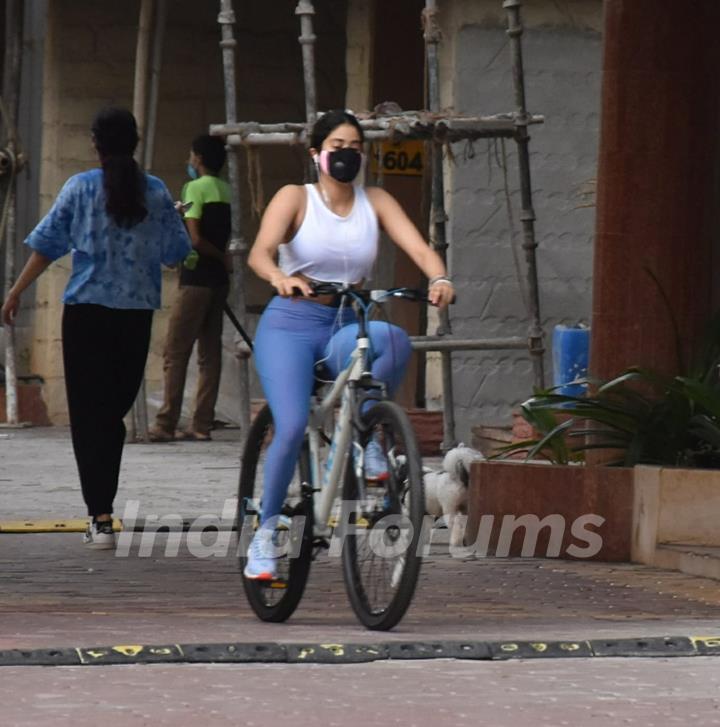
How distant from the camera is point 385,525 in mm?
7070

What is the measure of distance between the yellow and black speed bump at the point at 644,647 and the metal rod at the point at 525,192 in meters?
5.91

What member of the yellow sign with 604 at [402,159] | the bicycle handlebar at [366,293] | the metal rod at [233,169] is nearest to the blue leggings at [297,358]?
the bicycle handlebar at [366,293]

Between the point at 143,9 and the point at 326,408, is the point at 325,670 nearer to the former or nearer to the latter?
the point at 326,408

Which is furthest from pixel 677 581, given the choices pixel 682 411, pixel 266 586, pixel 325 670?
pixel 325 670

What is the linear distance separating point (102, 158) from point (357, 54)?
5825mm

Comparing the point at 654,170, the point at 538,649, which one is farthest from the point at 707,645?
the point at 654,170

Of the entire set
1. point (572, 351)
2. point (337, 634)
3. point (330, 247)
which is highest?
point (330, 247)

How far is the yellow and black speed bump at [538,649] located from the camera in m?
6.72

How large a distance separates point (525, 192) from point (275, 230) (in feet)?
18.7

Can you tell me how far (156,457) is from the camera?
14453 millimetres

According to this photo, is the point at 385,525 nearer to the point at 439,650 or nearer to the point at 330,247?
the point at 439,650

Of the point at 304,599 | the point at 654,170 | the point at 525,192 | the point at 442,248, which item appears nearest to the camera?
the point at 304,599

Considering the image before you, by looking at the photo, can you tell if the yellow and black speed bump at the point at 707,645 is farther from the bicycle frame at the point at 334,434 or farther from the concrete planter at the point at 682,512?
the concrete planter at the point at 682,512

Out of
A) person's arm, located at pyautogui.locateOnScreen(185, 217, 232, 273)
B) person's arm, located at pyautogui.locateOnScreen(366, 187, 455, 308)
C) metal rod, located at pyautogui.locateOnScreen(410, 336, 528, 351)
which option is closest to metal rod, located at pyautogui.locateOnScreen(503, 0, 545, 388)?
metal rod, located at pyautogui.locateOnScreen(410, 336, 528, 351)
